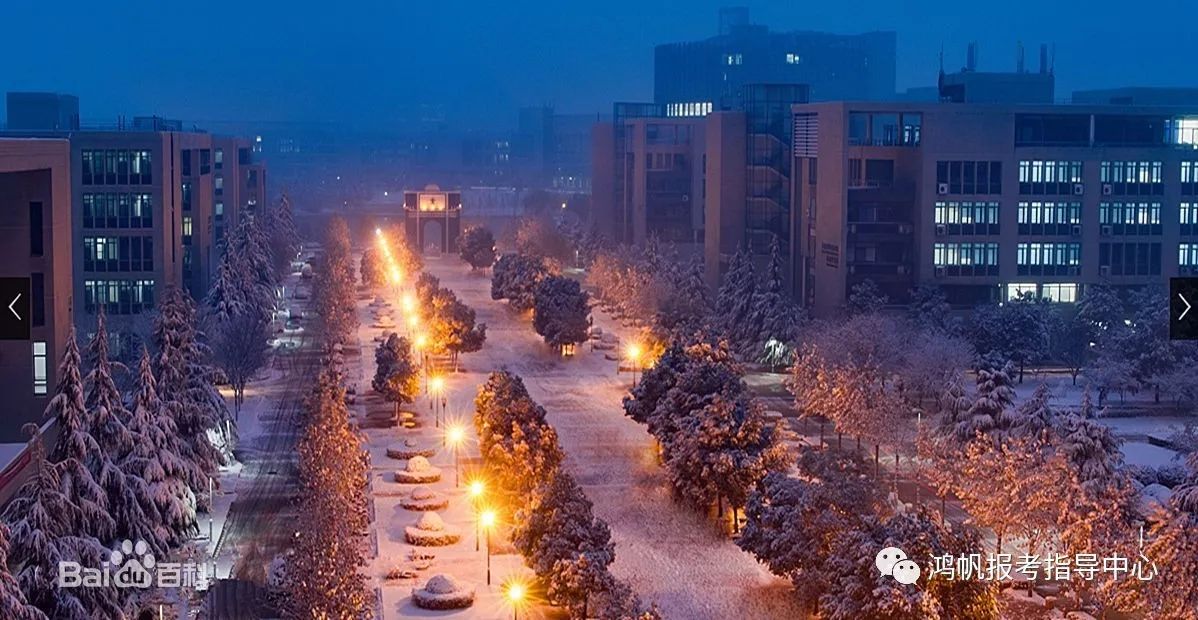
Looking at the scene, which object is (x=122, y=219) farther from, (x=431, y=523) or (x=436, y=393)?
(x=431, y=523)

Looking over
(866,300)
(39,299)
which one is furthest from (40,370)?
(866,300)

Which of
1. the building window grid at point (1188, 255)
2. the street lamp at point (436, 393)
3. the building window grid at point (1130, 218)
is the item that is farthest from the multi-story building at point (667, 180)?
the street lamp at point (436, 393)

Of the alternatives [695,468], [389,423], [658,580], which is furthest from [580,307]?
[658,580]

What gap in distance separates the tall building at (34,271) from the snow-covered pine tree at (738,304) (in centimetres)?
3453

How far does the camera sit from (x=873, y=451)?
42562 millimetres

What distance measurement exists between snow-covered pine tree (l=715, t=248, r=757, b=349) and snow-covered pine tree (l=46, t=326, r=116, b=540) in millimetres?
37946

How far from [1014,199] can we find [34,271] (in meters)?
44.5

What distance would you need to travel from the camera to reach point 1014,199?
6278cm

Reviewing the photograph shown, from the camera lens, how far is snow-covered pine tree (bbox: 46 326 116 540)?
23516 millimetres

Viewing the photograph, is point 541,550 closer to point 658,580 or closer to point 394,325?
point 658,580

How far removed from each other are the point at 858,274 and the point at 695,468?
30.0 meters

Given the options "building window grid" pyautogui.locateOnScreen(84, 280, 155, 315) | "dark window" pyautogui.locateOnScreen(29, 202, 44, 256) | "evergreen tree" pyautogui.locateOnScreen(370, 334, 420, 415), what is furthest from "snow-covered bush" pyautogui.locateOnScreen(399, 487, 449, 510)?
"building window grid" pyautogui.locateOnScreen(84, 280, 155, 315)

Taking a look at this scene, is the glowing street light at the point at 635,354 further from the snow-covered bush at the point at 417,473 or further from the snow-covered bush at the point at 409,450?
the snow-covered bush at the point at 417,473

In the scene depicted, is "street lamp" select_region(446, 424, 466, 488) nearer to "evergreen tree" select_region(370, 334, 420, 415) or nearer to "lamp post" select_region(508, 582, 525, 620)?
"evergreen tree" select_region(370, 334, 420, 415)
